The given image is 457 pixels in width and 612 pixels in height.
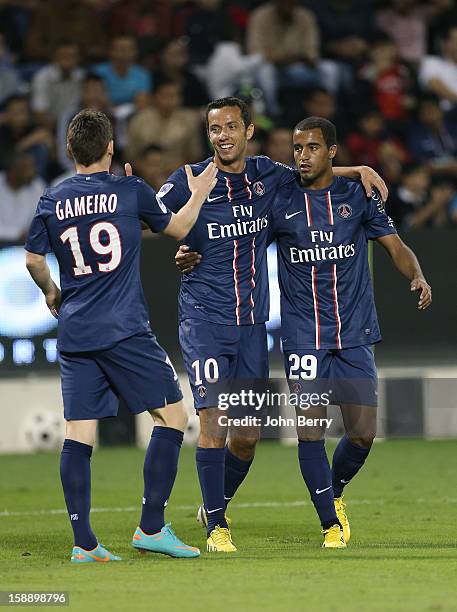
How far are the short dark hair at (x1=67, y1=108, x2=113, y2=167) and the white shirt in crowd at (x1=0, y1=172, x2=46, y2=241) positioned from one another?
24.9 feet

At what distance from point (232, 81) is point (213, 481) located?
9539mm

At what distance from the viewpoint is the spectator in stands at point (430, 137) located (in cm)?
1597

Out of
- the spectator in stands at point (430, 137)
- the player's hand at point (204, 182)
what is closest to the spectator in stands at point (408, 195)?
the spectator in stands at point (430, 137)

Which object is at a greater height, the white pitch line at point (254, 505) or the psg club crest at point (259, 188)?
the psg club crest at point (259, 188)

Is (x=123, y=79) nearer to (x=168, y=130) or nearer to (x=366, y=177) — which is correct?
(x=168, y=130)

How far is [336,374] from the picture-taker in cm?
756

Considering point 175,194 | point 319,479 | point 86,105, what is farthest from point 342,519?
point 86,105

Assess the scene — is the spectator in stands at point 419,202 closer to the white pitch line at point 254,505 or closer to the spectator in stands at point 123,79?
the spectator in stands at point 123,79

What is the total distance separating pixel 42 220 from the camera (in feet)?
22.6

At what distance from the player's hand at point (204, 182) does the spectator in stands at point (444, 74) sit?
9855 millimetres

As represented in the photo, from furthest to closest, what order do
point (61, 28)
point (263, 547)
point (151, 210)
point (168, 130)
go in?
1. point (61, 28)
2. point (168, 130)
3. point (263, 547)
4. point (151, 210)

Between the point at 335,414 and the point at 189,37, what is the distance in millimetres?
10051

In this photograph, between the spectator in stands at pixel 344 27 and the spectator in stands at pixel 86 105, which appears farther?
the spectator in stands at pixel 344 27

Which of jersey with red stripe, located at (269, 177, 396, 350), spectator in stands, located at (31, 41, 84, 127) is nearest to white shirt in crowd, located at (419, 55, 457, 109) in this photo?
spectator in stands, located at (31, 41, 84, 127)
